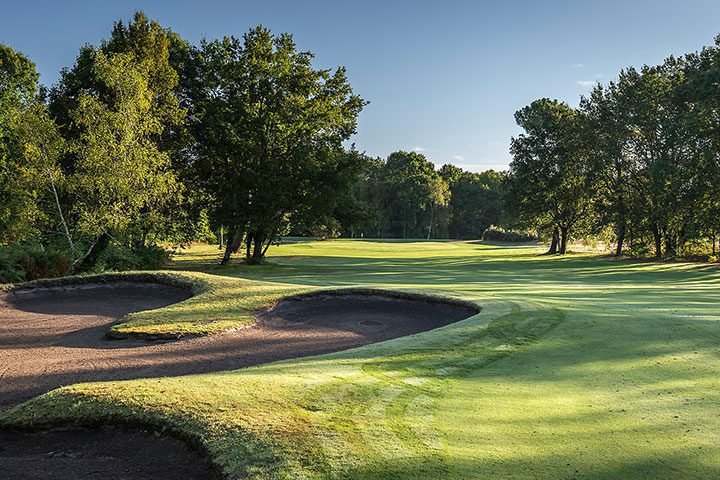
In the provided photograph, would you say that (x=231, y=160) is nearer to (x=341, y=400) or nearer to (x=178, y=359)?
(x=178, y=359)

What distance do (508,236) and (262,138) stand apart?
6082 cm

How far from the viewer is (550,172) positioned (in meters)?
51.0

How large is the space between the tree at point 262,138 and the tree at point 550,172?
25.6 m

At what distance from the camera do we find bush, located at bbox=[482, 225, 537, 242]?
84.1 metres

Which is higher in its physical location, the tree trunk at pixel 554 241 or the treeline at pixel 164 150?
the treeline at pixel 164 150

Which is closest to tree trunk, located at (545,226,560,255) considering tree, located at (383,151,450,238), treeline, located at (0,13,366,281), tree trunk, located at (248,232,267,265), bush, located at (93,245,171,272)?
treeline, located at (0,13,366,281)

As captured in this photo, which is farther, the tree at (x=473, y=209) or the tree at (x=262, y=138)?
the tree at (x=473, y=209)

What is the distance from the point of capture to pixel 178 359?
9266 millimetres

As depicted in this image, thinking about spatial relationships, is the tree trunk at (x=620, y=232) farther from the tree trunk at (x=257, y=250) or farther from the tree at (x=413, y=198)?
the tree at (x=413, y=198)

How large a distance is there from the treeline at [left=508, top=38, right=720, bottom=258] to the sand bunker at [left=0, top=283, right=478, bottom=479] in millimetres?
31344

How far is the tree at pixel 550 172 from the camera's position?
50188 millimetres

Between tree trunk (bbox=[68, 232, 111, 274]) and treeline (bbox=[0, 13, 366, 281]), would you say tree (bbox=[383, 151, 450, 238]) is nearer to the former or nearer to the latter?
treeline (bbox=[0, 13, 366, 281])

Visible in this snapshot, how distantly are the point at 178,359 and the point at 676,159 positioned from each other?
40.7 metres

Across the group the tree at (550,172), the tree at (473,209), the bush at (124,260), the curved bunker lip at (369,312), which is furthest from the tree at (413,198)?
the curved bunker lip at (369,312)
